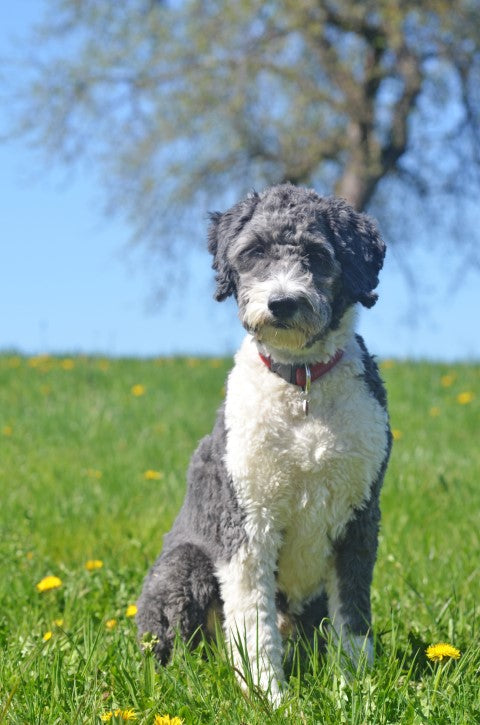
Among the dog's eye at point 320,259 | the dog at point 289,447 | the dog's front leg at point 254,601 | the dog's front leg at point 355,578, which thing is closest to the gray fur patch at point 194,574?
the dog at point 289,447

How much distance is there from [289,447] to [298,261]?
29.4 inches

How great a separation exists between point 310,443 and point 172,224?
1523 centimetres

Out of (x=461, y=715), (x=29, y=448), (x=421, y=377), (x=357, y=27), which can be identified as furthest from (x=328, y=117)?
(x=461, y=715)

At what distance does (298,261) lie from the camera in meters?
3.46

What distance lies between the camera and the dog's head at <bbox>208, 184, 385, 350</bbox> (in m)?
3.38

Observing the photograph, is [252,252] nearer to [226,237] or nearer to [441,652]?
[226,237]

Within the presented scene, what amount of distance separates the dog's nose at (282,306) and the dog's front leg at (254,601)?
0.88m

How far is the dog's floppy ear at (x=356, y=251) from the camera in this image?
3547 millimetres

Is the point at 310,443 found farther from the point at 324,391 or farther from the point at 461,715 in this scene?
the point at 461,715

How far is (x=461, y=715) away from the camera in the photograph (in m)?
3.02

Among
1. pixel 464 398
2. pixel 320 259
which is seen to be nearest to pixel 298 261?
pixel 320 259

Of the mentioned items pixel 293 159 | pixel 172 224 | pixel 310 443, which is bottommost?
pixel 310 443

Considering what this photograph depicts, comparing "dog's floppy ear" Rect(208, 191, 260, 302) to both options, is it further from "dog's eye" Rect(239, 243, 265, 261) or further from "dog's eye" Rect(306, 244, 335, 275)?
"dog's eye" Rect(306, 244, 335, 275)

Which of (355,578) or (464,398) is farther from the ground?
(464,398)
